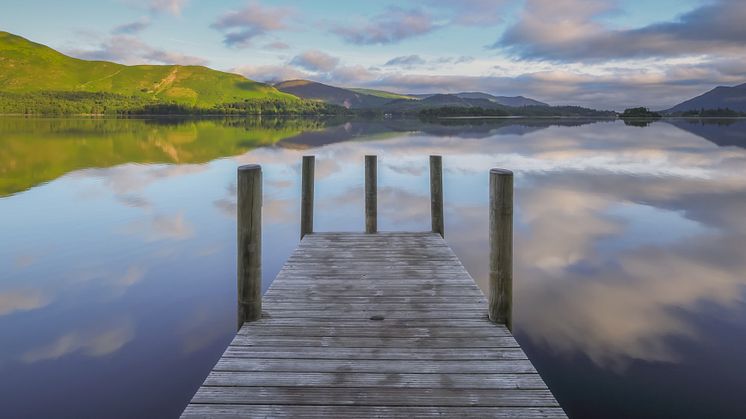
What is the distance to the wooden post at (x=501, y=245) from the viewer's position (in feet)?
17.2

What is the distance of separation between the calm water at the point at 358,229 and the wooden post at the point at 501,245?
4.34 feet

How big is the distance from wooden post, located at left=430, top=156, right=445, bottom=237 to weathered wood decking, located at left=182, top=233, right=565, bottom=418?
3.12 m

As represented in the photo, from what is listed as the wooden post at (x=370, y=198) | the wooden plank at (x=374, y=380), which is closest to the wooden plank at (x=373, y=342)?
the wooden plank at (x=374, y=380)

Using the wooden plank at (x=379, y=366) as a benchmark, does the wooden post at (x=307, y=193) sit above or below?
above

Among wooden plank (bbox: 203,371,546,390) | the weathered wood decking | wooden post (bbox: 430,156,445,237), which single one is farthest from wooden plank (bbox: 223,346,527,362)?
wooden post (bbox: 430,156,445,237)

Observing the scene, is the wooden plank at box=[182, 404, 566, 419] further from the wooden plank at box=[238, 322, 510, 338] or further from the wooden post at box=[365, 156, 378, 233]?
the wooden post at box=[365, 156, 378, 233]

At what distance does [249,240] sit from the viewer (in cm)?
531

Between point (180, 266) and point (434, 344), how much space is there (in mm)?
7758

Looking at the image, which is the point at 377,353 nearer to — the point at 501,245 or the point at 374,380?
the point at 374,380

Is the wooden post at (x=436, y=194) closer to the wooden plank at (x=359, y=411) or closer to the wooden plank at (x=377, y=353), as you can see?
the wooden plank at (x=377, y=353)

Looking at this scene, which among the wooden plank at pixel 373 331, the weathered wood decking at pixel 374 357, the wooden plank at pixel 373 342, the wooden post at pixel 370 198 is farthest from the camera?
the wooden post at pixel 370 198

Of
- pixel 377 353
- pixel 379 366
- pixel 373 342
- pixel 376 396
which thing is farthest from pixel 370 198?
pixel 376 396

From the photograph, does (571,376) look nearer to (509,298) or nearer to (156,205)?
(509,298)

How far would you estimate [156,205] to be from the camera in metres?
18.0
